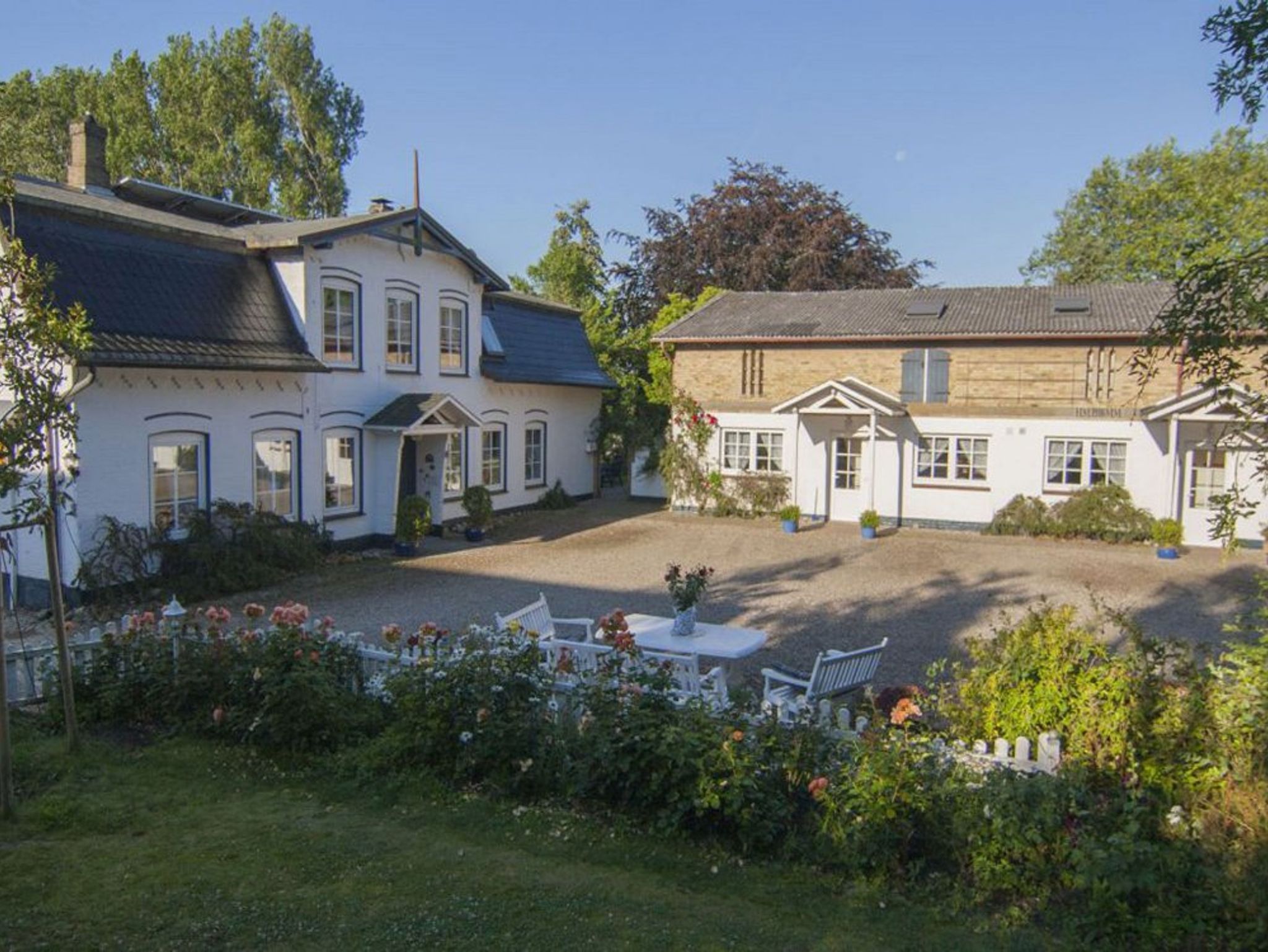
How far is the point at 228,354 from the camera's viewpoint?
15.0 meters

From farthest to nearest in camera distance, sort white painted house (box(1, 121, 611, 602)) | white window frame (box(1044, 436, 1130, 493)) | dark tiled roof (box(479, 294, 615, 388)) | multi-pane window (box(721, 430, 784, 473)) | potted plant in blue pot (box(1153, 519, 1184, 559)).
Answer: multi-pane window (box(721, 430, 784, 473)), dark tiled roof (box(479, 294, 615, 388)), white window frame (box(1044, 436, 1130, 493)), potted plant in blue pot (box(1153, 519, 1184, 559)), white painted house (box(1, 121, 611, 602))

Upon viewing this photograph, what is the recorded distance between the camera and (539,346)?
25.1 meters

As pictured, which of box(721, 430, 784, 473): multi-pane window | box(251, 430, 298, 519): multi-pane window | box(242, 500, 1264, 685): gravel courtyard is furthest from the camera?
box(721, 430, 784, 473): multi-pane window

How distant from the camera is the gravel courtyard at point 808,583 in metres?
12.8

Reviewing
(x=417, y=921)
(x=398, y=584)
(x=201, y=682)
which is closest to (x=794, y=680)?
(x=417, y=921)

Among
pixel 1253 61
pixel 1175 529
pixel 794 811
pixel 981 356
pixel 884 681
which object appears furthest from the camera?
pixel 981 356

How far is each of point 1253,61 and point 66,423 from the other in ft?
24.7

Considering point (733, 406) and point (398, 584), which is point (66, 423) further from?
point (733, 406)

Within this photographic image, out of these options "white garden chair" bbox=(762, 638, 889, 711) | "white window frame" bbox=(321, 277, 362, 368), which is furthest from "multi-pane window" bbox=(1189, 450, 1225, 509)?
"white window frame" bbox=(321, 277, 362, 368)

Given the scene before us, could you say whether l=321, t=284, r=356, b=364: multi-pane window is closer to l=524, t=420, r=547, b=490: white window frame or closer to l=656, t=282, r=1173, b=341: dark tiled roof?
l=524, t=420, r=547, b=490: white window frame

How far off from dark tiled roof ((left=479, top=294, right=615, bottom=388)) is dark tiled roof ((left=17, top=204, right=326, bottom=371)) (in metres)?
6.53

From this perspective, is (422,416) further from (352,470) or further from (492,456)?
(492,456)

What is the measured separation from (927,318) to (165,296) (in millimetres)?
17053

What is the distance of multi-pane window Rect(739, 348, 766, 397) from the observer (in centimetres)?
2481
